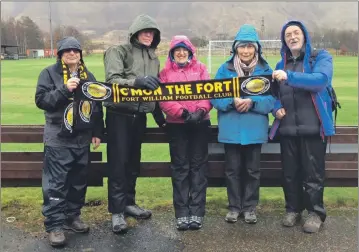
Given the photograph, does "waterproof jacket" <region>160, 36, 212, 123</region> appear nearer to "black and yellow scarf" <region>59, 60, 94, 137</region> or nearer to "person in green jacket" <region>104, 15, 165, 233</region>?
"person in green jacket" <region>104, 15, 165, 233</region>

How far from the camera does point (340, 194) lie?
19.6 feet

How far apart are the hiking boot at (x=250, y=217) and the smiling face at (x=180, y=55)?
1.70 meters

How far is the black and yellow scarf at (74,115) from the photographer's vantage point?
4094 mm

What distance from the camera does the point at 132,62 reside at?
4391mm

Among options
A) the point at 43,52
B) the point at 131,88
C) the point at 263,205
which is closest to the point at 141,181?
the point at 263,205

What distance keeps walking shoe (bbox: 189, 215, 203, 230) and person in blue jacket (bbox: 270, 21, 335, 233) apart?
0.86m

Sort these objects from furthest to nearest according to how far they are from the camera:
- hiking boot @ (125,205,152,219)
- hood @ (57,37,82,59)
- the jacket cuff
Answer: hiking boot @ (125,205,152,219), hood @ (57,37,82,59), the jacket cuff

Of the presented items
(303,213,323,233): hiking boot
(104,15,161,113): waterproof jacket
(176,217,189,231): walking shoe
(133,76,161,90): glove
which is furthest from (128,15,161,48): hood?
(303,213,323,233): hiking boot

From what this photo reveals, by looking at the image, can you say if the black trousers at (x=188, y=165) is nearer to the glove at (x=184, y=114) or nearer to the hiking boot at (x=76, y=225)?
the glove at (x=184, y=114)

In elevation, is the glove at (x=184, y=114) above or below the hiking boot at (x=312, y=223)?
above

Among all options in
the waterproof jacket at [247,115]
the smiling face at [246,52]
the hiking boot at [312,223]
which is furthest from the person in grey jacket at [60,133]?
the hiking boot at [312,223]

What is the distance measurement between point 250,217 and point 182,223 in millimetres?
708

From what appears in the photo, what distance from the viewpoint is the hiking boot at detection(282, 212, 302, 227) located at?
4418mm

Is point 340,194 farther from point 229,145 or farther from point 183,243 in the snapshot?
point 183,243
